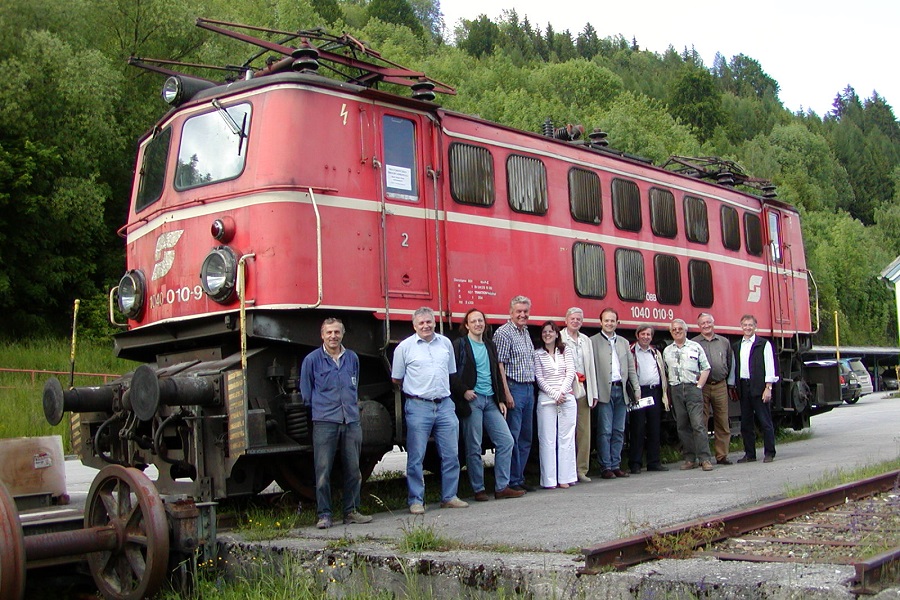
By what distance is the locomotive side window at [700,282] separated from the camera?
13.7m

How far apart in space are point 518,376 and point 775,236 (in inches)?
325

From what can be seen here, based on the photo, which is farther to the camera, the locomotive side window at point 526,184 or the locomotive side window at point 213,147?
the locomotive side window at point 526,184

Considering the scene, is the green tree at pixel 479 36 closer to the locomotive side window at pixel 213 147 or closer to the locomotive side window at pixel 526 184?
the locomotive side window at pixel 526 184

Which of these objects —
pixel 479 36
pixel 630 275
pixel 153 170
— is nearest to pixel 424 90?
pixel 153 170

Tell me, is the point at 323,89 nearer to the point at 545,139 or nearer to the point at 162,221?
the point at 162,221

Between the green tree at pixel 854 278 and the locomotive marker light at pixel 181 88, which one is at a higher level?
the green tree at pixel 854 278

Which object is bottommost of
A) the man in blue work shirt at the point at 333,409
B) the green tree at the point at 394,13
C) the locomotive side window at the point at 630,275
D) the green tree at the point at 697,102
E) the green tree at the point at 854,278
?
the man in blue work shirt at the point at 333,409

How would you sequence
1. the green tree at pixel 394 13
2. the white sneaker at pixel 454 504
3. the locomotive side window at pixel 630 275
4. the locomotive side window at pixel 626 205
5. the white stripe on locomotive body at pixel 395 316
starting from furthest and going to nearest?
1. the green tree at pixel 394 13
2. the locomotive side window at pixel 626 205
3. the locomotive side window at pixel 630 275
4. the white sneaker at pixel 454 504
5. the white stripe on locomotive body at pixel 395 316

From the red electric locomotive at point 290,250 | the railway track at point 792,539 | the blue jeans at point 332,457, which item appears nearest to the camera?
the railway track at point 792,539

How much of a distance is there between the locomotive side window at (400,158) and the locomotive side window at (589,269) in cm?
276

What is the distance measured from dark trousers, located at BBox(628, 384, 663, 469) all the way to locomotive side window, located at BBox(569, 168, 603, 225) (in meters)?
2.13

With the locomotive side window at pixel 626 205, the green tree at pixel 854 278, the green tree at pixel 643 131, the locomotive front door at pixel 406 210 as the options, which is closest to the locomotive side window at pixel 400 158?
the locomotive front door at pixel 406 210

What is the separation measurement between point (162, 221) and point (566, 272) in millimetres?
Answer: 4567

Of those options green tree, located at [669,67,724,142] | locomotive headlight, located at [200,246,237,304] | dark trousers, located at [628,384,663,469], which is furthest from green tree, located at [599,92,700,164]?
locomotive headlight, located at [200,246,237,304]
